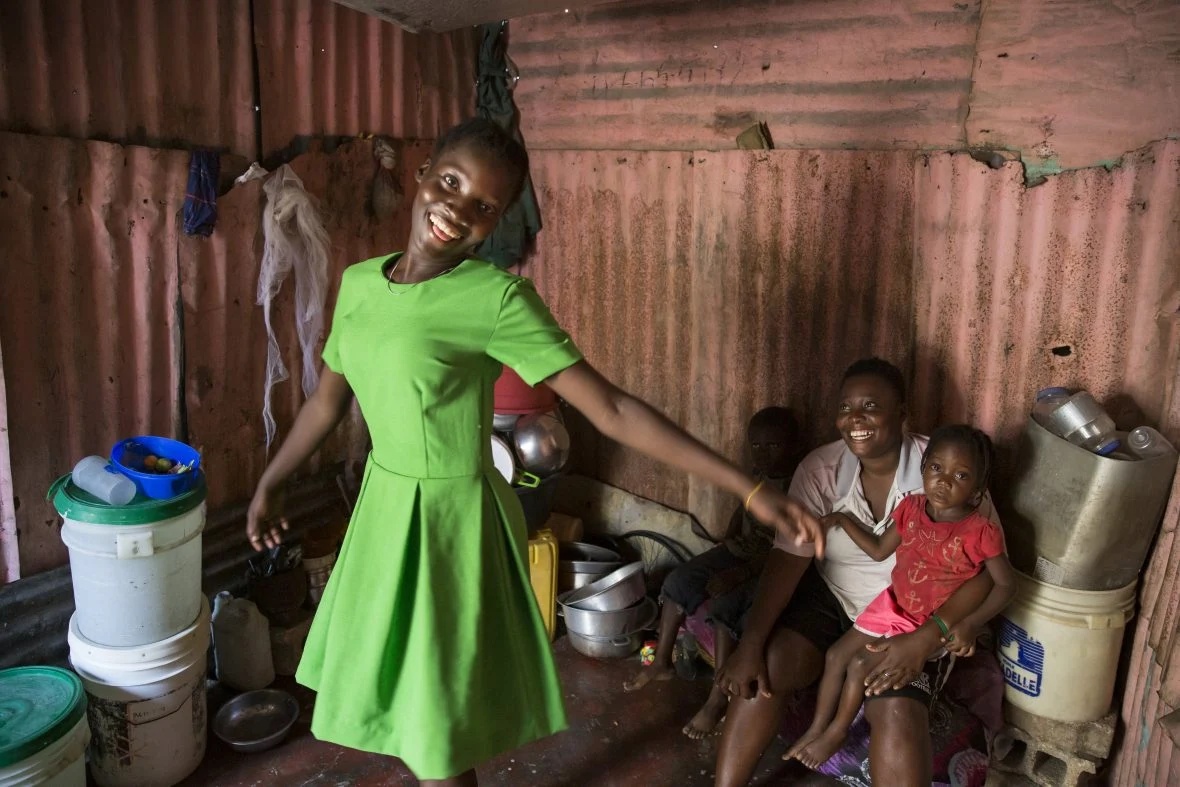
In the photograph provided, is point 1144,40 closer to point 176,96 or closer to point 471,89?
point 471,89

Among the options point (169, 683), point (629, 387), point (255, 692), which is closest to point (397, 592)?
point (169, 683)

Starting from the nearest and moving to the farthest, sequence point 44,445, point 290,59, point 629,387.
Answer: point 44,445, point 290,59, point 629,387

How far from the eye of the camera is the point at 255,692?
131 inches

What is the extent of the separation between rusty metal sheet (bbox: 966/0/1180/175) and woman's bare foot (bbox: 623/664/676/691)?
2.38 metres

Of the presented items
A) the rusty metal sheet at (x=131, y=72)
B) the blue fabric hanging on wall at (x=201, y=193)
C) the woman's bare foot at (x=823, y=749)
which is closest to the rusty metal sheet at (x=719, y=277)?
the woman's bare foot at (x=823, y=749)

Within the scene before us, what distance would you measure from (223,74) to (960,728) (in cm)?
A: 361

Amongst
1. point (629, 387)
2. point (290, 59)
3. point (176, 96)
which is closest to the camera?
point (176, 96)

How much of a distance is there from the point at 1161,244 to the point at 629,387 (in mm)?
2308

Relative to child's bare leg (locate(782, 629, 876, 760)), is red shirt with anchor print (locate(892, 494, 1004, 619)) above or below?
above

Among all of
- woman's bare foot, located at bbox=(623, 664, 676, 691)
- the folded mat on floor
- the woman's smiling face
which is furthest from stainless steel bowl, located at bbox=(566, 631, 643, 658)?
the woman's smiling face

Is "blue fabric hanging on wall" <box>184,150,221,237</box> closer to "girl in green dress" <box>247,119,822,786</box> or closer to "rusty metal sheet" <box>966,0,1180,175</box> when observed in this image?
"girl in green dress" <box>247,119,822,786</box>

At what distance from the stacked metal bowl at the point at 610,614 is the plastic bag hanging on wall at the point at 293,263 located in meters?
1.51

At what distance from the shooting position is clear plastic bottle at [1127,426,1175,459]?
8.64 ft

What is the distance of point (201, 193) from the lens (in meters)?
3.30
